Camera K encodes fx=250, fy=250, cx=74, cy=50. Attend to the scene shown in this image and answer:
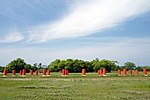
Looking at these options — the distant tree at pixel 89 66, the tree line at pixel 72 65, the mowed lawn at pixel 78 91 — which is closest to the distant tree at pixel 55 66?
the tree line at pixel 72 65

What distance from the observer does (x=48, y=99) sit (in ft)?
46.5

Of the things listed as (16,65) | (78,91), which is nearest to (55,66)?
(16,65)

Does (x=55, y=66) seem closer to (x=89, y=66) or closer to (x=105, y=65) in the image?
(x=89, y=66)

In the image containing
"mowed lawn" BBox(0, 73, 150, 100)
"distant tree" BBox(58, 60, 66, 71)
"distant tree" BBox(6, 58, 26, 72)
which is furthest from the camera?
"distant tree" BBox(58, 60, 66, 71)

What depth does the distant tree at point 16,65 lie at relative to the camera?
9451 centimetres

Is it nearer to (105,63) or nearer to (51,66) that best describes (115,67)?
(105,63)

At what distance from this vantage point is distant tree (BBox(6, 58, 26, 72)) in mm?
94512

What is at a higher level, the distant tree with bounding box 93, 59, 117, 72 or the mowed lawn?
the distant tree with bounding box 93, 59, 117, 72

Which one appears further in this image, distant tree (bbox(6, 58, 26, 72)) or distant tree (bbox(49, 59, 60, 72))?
distant tree (bbox(49, 59, 60, 72))

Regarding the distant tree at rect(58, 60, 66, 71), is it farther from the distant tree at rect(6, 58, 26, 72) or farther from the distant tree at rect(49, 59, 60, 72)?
the distant tree at rect(6, 58, 26, 72)

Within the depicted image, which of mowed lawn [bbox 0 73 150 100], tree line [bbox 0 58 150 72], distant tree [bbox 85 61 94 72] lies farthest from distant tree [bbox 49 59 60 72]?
mowed lawn [bbox 0 73 150 100]

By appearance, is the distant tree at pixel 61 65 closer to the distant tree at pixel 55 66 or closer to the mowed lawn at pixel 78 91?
the distant tree at pixel 55 66

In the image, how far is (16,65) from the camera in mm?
95875

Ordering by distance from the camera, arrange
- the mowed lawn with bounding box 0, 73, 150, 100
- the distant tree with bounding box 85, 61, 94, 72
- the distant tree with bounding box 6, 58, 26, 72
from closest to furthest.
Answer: the mowed lawn with bounding box 0, 73, 150, 100 < the distant tree with bounding box 6, 58, 26, 72 < the distant tree with bounding box 85, 61, 94, 72
